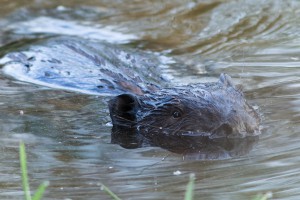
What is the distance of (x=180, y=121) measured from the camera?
5.05m

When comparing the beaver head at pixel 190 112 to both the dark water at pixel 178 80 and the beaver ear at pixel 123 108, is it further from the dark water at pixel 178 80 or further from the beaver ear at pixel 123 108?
the dark water at pixel 178 80

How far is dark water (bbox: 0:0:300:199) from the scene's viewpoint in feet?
12.4

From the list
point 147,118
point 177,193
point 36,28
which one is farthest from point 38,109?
point 36,28

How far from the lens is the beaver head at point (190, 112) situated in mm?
4828

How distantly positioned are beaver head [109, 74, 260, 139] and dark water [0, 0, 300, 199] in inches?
5.8

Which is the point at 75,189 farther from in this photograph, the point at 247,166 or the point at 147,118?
the point at 147,118

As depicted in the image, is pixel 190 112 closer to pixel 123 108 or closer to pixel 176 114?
pixel 176 114

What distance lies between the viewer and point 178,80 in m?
6.53

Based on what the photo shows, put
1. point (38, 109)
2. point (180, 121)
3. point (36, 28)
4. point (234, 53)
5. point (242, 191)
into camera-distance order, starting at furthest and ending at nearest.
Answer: point (36, 28) < point (234, 53) < point (38, 109) < point (180, 121) < point (242, 191)

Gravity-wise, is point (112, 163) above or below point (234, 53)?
below

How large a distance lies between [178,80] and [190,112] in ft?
5.13

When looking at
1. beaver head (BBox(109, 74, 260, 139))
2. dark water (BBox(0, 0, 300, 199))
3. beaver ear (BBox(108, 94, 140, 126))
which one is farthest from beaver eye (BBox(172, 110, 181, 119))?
dark water (BBox(0, 0, 300, 199))

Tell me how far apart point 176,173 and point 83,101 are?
6.52 feet

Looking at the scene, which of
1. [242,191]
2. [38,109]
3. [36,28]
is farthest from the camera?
[36,28]
